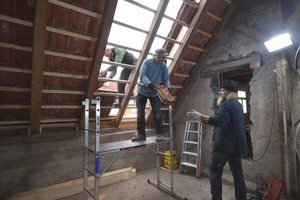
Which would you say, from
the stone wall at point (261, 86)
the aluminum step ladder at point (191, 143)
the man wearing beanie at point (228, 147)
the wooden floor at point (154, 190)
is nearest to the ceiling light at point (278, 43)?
the stone wall at point (261, 86)

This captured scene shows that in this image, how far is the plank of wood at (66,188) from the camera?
104 inches

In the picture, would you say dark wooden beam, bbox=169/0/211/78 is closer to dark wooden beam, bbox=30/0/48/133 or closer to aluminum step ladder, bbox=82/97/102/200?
aluminum step ladder, bbox=82/97/102/200

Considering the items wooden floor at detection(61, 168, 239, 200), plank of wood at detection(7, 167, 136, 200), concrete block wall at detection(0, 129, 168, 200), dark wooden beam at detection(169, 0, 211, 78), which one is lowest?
wooden floor at detection(61, 168, 239, 200)

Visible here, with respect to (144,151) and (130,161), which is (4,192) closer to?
(130,161)

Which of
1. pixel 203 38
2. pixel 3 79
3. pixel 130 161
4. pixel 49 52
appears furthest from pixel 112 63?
pixel 130 161

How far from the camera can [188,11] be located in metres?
3.16

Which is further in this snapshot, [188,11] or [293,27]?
[188,11]

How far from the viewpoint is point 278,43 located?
99.3 inches

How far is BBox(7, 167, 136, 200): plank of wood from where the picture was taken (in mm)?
2632

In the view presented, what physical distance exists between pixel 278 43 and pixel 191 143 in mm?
2686

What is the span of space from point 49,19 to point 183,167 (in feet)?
12.8

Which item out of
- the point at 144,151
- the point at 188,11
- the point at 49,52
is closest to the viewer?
the point at 49,52

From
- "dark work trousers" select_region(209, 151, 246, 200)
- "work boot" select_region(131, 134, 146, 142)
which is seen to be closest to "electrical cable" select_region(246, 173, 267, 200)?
"dark work trousers" select_region(209, 151, 246, 200)

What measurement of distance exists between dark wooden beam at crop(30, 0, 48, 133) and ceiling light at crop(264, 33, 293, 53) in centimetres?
310
